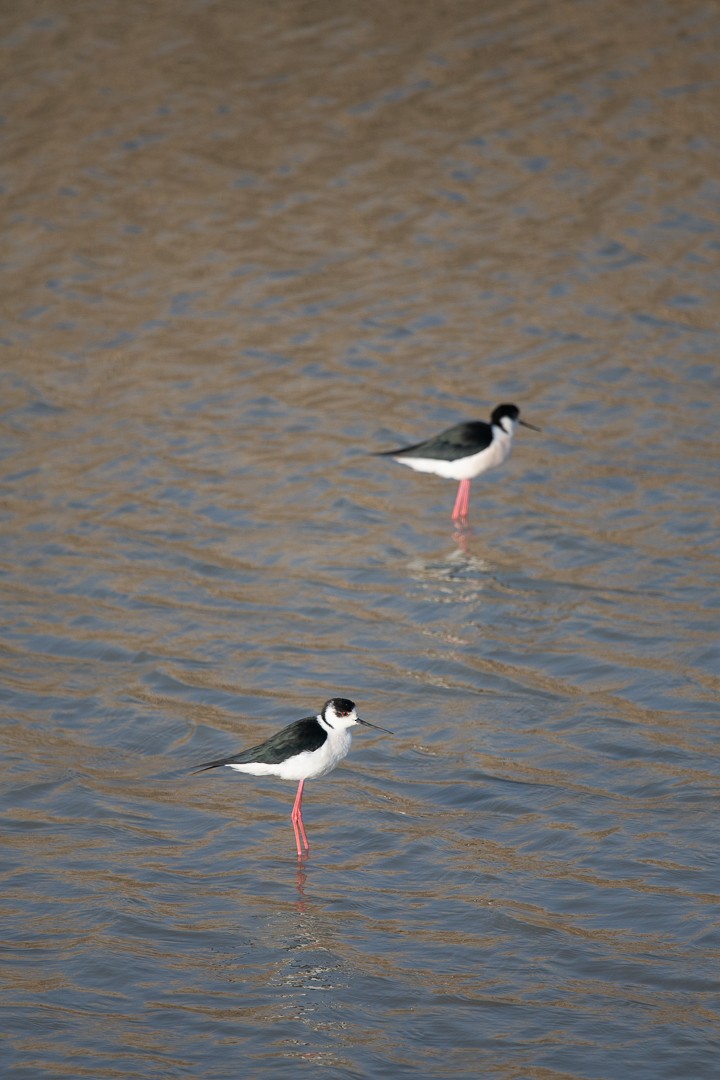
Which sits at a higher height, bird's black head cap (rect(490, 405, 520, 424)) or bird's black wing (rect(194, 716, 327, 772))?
bird's black wing (rect(194, 716, 327, 772))

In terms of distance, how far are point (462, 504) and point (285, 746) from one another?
5.42 meters

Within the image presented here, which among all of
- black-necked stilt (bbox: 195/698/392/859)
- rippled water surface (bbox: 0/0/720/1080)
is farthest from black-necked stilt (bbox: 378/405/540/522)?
black-necked stilt (bbox: 195/698/392/859)

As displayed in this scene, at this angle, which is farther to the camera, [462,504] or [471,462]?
[462,504]

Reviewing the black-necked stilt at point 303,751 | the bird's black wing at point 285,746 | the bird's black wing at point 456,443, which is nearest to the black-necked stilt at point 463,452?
the bird's black wing at point 456,443

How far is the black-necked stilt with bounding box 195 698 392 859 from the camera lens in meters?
8.54

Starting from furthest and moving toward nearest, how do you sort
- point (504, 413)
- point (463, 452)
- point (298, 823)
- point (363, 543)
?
point (504, 413)
point (463, 452)
point (363, 543)
point (298, 823)

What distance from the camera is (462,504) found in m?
13.6

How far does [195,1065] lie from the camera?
6.85 metres

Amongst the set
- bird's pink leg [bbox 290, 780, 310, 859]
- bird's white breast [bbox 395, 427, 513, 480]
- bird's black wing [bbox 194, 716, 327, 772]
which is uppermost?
bird's black wing [bbox 194, 716, 327, 772]

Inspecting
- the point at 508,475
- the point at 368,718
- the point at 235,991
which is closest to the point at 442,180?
the point at 508,475

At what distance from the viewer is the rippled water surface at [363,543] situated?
24.6ft

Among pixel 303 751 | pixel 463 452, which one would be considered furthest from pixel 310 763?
pixel 463 452

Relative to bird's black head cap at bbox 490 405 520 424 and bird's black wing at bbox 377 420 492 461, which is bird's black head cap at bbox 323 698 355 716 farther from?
bird's black head cap at bbox 490 405 520 424

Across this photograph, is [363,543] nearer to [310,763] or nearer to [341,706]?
[341,706]
